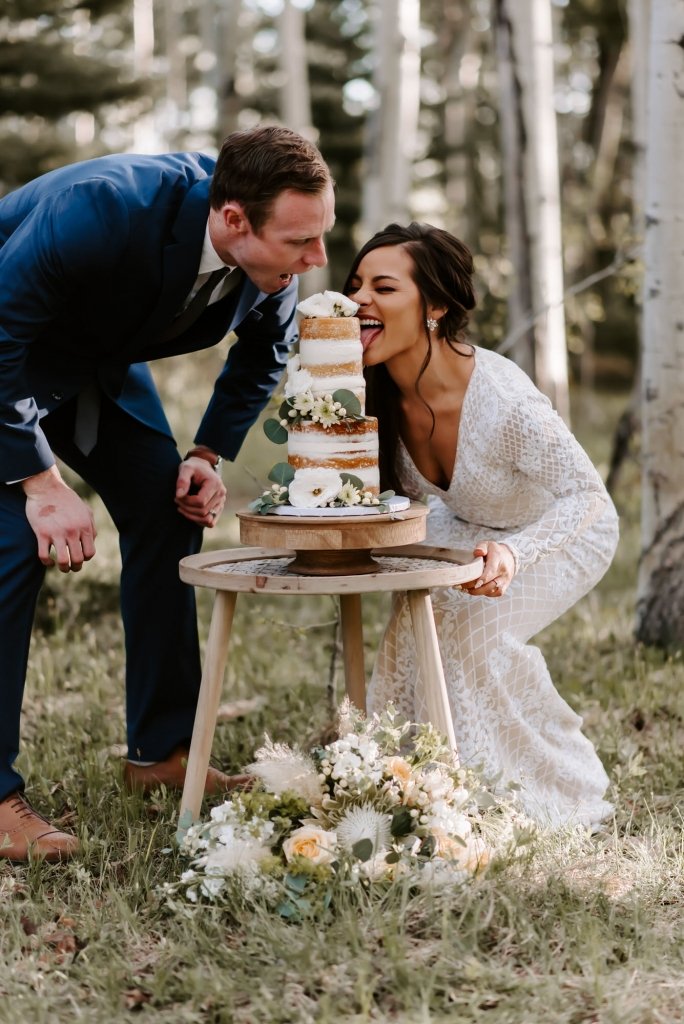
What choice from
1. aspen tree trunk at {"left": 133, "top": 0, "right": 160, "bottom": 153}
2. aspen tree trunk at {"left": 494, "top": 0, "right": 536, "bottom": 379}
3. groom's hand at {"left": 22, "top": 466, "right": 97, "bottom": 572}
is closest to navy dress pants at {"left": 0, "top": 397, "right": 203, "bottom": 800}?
groom's hand at {"left": 22, "top": 466, "right": 97, "bottom": 572}

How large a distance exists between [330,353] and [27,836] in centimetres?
154

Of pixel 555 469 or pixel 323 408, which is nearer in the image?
pixel 323 408

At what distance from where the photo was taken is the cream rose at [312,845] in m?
2.84

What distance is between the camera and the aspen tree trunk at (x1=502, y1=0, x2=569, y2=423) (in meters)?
6.56

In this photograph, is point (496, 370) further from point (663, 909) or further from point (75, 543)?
point (663, 909)

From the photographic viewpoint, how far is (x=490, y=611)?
11.6 feet

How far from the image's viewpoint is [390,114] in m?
9.23

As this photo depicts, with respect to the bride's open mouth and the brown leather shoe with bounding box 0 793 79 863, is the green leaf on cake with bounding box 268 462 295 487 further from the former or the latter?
the brown leather shoe with bounding box 0 793 79 863

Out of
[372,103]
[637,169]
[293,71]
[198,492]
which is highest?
[293,71]

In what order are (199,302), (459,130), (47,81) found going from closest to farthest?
(199,302), (47,81), (459,130)

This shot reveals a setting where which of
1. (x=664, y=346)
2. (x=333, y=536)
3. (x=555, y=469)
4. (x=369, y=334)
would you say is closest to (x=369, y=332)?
(x=369, y=334)

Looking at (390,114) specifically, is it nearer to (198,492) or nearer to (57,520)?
(198,492)

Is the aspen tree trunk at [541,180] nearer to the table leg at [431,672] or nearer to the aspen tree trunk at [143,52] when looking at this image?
the table leg at [431,672]

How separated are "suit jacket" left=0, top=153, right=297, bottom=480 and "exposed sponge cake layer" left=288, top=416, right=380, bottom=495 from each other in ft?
1.90
